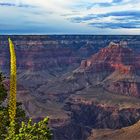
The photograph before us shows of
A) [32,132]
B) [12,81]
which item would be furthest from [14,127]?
[12,81]

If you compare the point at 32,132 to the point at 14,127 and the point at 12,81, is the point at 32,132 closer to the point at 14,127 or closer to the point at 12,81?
the point at 14,127

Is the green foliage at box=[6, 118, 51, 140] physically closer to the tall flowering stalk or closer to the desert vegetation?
the desert vegetation

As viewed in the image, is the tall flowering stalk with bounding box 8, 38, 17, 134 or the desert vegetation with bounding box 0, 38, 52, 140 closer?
the tall flowering stalk with bounding box 8, 38, 17, 134

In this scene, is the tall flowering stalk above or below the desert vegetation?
above

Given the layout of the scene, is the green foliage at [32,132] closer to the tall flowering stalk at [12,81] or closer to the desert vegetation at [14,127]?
the desert vegetation at [14,127]

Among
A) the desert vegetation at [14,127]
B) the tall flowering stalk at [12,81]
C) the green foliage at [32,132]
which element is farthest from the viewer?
the green foliage at [32,132]

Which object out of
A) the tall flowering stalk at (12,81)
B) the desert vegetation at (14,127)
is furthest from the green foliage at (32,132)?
the tall flowering stalk at (12,81)

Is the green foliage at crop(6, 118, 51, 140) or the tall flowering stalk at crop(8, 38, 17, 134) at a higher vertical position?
the tall flowering stalk at crop(8, 38, 17, 134)

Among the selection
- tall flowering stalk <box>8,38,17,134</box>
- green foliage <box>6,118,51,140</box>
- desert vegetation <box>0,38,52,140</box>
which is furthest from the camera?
green foliage <box>6,118,51,140</box>

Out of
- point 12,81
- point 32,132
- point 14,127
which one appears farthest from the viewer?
A: point 14,127

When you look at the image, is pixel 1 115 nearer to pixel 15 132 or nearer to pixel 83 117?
pixel 15 132

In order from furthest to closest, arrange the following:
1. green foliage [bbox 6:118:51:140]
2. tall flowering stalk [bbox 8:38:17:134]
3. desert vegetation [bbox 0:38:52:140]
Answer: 1. green foliage [bbox 6:118:51:140]
2. desert vegetation [bbox 0:38:52:140]
3. tall flowering stalk [bbox 8:38:17:134]

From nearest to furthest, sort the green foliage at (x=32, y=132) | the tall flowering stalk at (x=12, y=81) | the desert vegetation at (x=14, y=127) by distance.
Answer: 1. the tall flowering stalk at (x=12, y=81)
2. the desert vegetation at (x=14, y=127)
3. the green foliage at (x=32, y=132)

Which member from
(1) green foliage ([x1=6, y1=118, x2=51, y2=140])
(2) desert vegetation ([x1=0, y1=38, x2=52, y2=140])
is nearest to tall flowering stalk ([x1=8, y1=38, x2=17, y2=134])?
(2) desert vegetation ([x1=0, y1=38, x2=52, y2=140])
